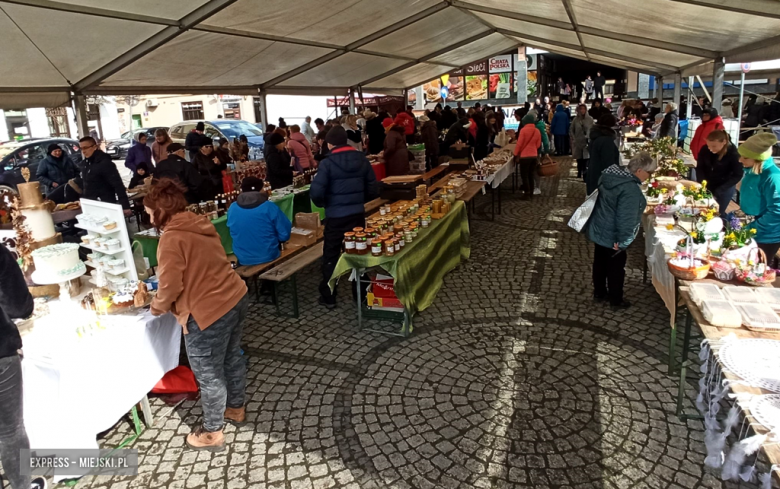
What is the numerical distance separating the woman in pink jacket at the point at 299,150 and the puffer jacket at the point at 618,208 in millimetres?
6638

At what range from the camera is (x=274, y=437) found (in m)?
3.46

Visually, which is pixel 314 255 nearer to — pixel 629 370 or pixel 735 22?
pixel 629 370

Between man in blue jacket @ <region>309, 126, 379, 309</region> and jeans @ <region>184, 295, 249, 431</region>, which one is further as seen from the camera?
man in blue jacket @ <region>309, 126, 379, 309</region>

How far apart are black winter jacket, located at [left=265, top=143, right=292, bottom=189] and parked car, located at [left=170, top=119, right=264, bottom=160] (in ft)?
22.2

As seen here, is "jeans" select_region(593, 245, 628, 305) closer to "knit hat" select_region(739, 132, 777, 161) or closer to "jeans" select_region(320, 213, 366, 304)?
"knit hat" select_region(739, 132, 777, 161)

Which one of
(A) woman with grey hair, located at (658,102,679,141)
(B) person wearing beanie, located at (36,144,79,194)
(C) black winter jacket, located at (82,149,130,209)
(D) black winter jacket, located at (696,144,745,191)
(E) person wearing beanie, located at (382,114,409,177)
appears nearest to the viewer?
(D) black winter jacket, located at (696,144,745,191)

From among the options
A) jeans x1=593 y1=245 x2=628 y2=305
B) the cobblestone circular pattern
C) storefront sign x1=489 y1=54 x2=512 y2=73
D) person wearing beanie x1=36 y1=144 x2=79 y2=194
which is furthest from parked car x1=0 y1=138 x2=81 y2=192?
storefront sign x1=489 y1=54 x2=512 y2=73

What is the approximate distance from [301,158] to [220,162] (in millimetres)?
2290

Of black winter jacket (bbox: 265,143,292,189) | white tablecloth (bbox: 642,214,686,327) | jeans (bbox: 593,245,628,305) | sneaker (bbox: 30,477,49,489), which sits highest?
black winter jacket (bbox: 265,143,292,189)

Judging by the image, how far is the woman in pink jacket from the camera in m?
10.2

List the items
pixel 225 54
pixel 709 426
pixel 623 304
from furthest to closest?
pixel 225 54 → pixel 623 304 → pixel 709 426

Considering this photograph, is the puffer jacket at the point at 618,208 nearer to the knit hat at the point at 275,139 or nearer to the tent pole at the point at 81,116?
the knit hat at the point at 275,139

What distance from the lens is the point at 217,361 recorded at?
10.6 ft

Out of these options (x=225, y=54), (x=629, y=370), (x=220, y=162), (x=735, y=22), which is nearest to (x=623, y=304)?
(x=629, y=370)
